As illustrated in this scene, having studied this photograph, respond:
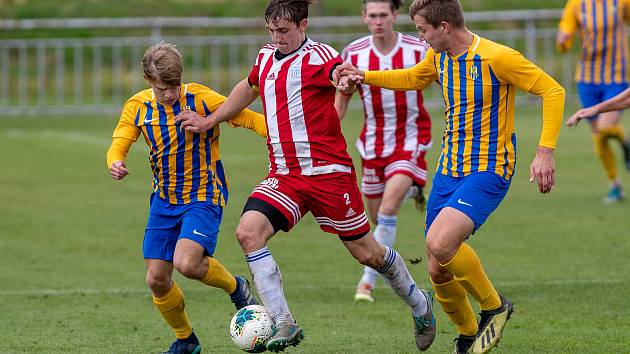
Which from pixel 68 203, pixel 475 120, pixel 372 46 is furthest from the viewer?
pixel 68 203

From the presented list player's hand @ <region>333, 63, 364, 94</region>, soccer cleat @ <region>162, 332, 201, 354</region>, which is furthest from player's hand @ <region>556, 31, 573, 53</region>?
soccer cleat @ <region>162, 332, 201, 354</region>

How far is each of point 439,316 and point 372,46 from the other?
2.21 m

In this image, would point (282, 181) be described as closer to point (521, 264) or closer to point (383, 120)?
point (383, 120)

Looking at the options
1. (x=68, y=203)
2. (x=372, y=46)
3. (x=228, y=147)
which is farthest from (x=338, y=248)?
(x=228, y=147)

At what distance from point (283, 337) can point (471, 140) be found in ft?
5.06

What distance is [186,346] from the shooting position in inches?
278

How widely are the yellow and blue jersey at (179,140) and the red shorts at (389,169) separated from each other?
7.11 feet

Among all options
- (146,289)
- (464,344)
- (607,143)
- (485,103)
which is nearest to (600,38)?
(607,143)

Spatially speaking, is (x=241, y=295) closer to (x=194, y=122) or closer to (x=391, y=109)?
(x=194, y=122)

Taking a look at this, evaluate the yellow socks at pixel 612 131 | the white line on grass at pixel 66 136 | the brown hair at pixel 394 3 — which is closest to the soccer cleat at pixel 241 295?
the brown hair at pixel 394 3

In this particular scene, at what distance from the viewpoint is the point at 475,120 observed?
6742 mm

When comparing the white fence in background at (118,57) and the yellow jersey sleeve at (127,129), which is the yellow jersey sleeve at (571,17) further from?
the white fence in background at (118,57)

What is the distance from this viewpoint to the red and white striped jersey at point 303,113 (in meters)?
6.78

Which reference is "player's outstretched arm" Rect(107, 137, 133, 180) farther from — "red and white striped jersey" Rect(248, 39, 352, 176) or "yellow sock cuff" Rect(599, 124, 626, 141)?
"yellow sock cuff" Rect(599, 124, 626, 141)
